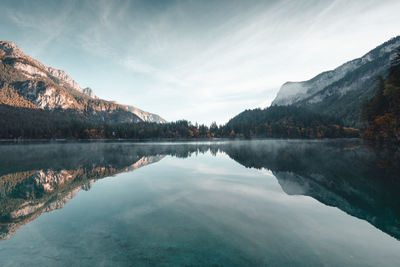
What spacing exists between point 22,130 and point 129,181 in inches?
7358

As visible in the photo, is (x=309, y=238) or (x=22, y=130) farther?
(x=22, y=130)

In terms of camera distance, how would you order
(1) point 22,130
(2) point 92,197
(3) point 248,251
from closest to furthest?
(3) point 248,251 → (2) point 92,197 → (1) point 22,130

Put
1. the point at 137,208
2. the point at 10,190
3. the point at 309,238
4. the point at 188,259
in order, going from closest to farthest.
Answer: the point at 188,259
the point at 309,238
the point at 137,208
the point at 10,190

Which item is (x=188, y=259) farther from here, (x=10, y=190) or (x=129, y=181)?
(x=10, y=190)

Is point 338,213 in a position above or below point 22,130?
below

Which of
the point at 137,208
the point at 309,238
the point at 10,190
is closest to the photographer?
the point at 309,238

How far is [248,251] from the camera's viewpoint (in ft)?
23.7

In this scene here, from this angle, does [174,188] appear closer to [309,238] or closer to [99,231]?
[99,231]

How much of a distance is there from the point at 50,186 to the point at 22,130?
603 feet

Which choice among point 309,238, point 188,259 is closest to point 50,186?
point 188,259

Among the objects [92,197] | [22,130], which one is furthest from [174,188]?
[22,130]

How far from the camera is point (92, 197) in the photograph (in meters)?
14.8

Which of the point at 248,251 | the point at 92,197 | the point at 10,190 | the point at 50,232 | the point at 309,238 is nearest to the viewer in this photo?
the point at 248,251

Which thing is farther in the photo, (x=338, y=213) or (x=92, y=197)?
(x=92, y=197)
